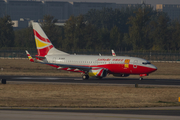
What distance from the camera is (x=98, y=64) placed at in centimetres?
5647

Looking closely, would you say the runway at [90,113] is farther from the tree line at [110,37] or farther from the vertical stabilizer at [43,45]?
the tree line at [110,37]

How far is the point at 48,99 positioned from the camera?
31.5 metres

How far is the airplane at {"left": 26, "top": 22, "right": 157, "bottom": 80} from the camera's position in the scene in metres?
53.5

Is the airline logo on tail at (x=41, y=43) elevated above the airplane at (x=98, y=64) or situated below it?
above

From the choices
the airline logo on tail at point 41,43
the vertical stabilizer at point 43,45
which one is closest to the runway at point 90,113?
the vertical stabilizer at point 43,45

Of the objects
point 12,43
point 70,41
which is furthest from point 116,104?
point 12,43

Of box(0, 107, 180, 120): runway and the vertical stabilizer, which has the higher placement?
the vertical stabilizer

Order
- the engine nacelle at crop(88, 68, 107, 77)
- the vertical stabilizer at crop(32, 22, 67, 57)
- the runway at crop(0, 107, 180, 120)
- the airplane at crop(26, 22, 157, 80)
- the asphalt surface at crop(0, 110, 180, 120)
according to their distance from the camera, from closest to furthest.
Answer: the asphalt surface at crop(0, 110, 180, 120), the runway at crop(0, 107, 180, 120), the airplane at crop(26, 22, 157, 80), the engine nacelle at crop(88, 68, 107, 77), the vertical stabilizer at crop(32, 22, 67, 57)

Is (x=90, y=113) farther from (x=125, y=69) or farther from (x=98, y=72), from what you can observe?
(x=125, y=69)

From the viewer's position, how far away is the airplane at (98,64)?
175ft

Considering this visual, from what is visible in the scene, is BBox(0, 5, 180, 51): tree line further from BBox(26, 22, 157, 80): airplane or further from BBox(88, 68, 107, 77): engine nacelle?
BBox(88, 68, 107, 77): engine nacelle

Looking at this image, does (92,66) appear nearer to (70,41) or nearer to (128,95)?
(128,95)

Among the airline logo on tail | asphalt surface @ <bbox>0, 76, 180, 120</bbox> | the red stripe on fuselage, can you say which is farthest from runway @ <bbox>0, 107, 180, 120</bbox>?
the airline logo on tail

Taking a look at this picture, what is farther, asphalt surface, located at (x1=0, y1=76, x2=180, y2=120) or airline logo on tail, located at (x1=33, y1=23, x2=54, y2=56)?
airline logo on tail, located at (x1=33, y1=23, x2=54, y2=56)
